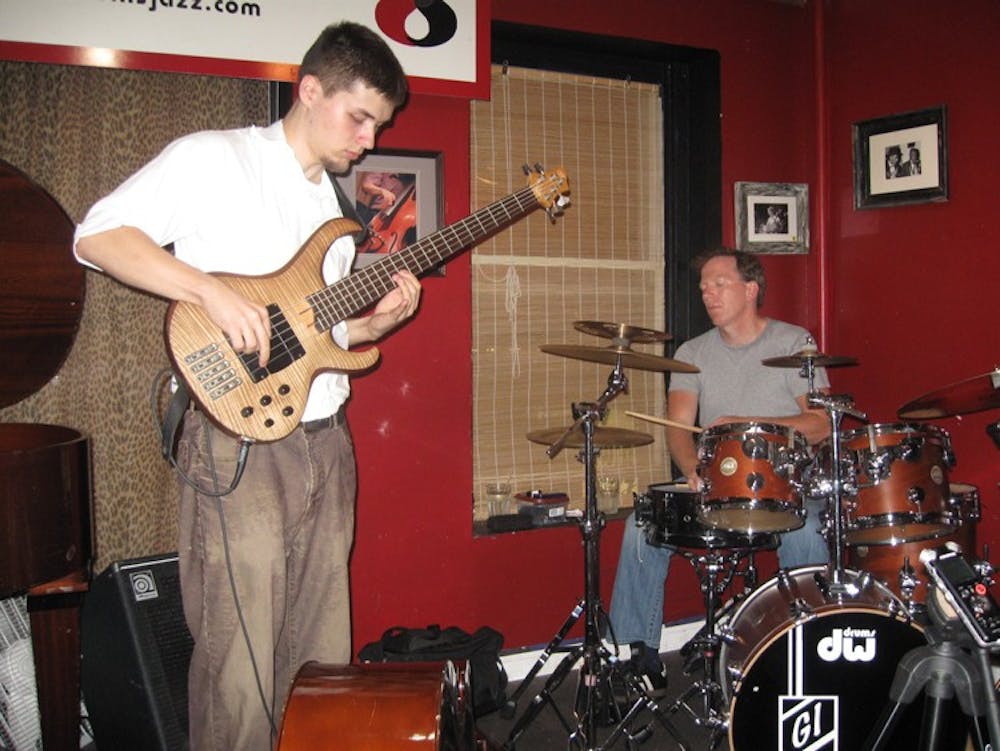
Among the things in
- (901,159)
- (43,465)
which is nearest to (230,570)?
(43,465)

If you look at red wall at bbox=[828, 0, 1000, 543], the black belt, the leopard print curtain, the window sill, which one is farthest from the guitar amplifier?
red wall at bbox=[828, 0, 1000, 543]

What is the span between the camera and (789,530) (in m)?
2.53

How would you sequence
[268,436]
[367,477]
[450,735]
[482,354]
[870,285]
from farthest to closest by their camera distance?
[870,285], [482,354], [367,477], [268,436], [450,735]

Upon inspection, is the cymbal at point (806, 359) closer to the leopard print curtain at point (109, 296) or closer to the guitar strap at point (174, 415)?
the guitar strap at point (174, 415)

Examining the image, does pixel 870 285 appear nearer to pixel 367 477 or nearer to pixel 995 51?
pixel 995 51

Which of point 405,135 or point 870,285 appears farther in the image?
point 870,285

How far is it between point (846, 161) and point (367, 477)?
2.58 m

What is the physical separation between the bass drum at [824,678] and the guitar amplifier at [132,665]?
154cm

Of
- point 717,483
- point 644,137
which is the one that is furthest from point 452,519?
point 644,137

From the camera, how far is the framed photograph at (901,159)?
11.1 ft

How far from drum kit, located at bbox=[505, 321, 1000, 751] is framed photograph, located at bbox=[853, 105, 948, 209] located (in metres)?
1.25

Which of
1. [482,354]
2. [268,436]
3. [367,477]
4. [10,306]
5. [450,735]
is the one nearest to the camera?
[450,735]

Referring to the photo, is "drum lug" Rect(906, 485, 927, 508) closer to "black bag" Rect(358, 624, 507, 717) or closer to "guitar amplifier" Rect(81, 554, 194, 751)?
"black bag" Rect(358, 624, 507, 717)

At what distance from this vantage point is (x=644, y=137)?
374 cm
